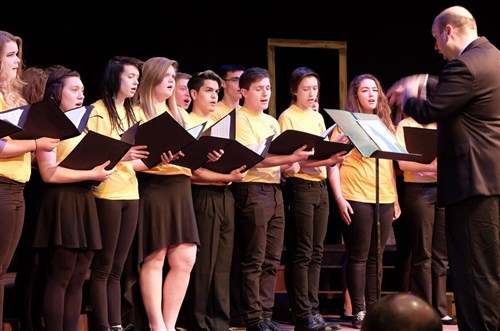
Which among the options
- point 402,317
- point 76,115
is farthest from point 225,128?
point 402,317

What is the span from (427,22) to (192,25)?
2.29 m

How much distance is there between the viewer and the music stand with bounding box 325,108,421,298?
3943 millimetres

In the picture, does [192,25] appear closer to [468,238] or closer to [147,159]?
[147,159]

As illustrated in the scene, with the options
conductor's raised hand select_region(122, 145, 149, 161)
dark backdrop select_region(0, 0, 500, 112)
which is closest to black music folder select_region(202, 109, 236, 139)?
conductor's raised hand select_region(122, 145, 149, 161)

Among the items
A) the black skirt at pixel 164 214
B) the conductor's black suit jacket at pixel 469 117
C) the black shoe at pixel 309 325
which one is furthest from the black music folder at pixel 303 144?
the conductor's black suit jacket at pixel 469 117

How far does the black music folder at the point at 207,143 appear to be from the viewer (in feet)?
14.1

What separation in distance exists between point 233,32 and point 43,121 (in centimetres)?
426

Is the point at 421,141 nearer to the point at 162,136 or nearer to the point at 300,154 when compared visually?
the point at 300,154

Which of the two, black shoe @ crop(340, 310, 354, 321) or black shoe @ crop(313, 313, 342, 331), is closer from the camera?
black shoe @ crop(313, 313, 342, 331)

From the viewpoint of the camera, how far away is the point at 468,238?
11.6ft

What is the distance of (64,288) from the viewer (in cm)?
395

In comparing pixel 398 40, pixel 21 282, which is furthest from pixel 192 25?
pixel 21 282

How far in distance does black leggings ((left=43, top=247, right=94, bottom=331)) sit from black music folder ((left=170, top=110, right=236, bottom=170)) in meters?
0.69

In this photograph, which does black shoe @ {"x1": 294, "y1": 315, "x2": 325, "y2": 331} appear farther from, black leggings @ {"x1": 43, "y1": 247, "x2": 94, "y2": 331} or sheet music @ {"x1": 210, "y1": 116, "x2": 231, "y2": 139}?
black leggings @ {"x1": 43, "y1": 247, "x2": 94, "y2": 331}
